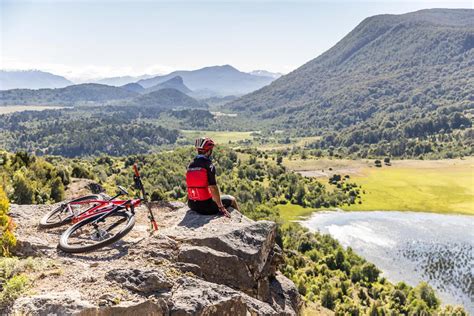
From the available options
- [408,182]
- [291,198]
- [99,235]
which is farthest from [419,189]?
[99,235]

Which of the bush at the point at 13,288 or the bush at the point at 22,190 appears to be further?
the bush at the point at 22,190

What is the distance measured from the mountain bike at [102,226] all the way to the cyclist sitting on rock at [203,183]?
170 centimetres

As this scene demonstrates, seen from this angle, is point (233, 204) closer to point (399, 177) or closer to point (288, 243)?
point (288, 243)

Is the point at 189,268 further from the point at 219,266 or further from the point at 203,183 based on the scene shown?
A: the point at 203,183

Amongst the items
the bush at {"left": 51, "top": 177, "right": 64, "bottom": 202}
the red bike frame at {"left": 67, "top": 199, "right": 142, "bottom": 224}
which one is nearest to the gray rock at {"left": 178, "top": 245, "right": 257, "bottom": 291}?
the red bike frame at {"left": 67, "top": 199, "right": 142, "bottom": 224}

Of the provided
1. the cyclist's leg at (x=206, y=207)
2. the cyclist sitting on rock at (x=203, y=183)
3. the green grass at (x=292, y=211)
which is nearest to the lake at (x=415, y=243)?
the green grass at (x=292, y=211)

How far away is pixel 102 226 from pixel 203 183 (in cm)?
389

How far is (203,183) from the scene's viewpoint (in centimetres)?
1383

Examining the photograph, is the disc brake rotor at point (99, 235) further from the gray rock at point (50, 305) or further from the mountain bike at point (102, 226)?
the gray rock at point (50, 305)

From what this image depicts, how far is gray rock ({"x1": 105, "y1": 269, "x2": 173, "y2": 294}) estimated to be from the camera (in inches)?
367

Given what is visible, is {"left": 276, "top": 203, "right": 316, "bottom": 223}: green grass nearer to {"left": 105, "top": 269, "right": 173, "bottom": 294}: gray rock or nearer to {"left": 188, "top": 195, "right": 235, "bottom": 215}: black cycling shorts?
{"left": 188, "top": 195, "right": 235, "bottom": 215}: black cycling shorts

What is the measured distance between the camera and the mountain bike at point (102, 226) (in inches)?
454

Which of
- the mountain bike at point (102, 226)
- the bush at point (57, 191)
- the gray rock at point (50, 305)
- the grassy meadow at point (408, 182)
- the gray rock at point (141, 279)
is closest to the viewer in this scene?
the gray rock at point (50, 305)

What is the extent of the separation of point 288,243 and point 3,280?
225 ft
